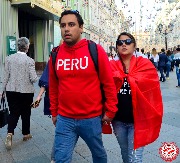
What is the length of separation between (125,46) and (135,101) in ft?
1.88

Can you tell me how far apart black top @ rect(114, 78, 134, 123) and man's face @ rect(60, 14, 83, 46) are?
0.64 metres

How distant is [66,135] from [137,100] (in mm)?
737

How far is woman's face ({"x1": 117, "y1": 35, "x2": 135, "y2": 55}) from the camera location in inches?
119

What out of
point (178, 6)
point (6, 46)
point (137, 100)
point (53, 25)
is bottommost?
point (137, 100)

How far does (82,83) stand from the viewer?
2621 mm

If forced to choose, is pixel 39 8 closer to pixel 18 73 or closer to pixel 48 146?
pixel 18 73

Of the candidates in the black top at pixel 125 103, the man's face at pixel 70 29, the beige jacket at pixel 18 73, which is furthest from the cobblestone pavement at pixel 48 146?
the man's face at pixel 70 29

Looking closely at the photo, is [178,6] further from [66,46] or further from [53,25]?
[66,46]

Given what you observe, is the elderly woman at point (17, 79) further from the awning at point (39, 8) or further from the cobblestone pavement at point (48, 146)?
the awning at point (39, 8)

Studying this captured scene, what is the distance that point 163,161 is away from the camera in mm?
4082

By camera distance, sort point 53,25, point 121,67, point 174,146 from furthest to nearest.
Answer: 1. point 53,25
2. point 174,146
3. point 121,67

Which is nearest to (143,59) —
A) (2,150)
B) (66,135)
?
(66,135)

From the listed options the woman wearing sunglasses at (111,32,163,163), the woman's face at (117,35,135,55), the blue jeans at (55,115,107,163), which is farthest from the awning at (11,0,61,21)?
the blue jeans at (55,115,107,163)

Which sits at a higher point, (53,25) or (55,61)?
(53,25)
